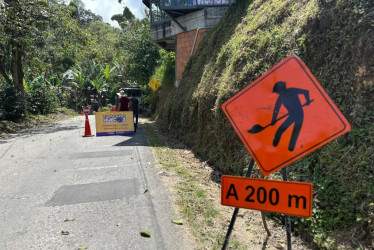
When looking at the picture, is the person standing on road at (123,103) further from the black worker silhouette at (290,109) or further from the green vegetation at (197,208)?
the black worker silhouette at (290,109)

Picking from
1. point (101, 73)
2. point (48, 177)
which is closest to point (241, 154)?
point (48, 177)

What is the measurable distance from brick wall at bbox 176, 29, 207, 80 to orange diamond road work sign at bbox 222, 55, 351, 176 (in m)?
11.9

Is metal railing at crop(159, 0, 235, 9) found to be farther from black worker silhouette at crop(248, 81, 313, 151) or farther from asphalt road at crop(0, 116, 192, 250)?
black worker silhouette at crop(248, 81, 313, 151)

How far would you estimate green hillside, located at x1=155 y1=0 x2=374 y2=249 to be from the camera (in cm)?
322

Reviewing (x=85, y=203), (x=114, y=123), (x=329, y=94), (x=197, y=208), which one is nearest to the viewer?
(x=329, y=94)

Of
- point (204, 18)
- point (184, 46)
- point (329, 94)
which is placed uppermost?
point (204, 18)

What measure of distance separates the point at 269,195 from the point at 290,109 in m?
0.83

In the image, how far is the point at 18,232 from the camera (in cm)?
384

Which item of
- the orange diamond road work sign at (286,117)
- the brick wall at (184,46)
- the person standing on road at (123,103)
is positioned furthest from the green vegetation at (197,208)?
the brick wall at (184,46)

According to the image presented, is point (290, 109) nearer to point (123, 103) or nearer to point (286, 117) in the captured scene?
point (286, 117)

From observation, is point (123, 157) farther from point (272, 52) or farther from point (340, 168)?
point (340, 168)

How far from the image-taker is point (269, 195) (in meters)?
2.78

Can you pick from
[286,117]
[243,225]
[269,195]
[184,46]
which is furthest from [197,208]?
[184,46]

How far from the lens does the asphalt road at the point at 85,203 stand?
365 centimetres
